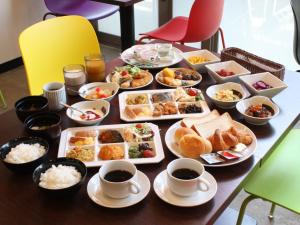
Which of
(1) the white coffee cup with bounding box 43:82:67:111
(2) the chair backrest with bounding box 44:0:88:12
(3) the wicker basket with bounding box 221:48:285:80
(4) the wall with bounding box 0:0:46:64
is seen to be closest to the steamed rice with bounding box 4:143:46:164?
(1) the white coffee cup with bounding box 43:82:67:111

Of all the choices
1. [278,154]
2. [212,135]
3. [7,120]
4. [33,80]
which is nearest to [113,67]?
[33,80]

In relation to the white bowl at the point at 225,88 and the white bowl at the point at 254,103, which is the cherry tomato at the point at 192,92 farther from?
the white bowl at the point at 254,103

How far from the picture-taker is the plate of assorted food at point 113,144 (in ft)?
3.71

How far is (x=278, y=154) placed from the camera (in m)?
1.60

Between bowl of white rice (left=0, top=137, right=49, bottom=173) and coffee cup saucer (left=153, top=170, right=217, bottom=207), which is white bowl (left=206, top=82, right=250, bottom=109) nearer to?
coffee cup saucer (left=153, top=170, right=217, bottom=207)

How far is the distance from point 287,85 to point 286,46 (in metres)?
1.72

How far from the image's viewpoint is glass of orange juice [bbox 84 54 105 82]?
155 centimetres

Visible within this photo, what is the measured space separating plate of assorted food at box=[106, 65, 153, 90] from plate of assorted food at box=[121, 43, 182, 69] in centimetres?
8

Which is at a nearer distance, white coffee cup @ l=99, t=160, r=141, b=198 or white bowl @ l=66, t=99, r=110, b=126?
white coffee cup @ l=99, t=160, r=141, b=198

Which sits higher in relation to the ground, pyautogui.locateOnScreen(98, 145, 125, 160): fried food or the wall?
pyautogui.locateOnScreen(98, 145, 125, 160): fried food

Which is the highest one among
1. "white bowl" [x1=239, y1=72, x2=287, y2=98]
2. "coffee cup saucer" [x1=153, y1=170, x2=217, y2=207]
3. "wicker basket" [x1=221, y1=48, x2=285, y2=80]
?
"wicker basket" [x1=221, y1=48, x2=285, y2=80]

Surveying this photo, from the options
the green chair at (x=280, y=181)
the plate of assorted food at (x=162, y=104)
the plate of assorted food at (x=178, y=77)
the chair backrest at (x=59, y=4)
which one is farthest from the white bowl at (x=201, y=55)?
the chair backrest at (x=59, y=4)

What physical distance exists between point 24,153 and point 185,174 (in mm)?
448

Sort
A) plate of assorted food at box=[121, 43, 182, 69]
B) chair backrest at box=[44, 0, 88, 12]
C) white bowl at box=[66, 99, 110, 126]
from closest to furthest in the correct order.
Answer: white bowl at box=[66, 99, 110, 126] → plate of assorted food at box=[121, 43, 182, 69] → chair backrest at box=[44, 0, 88, 12]
